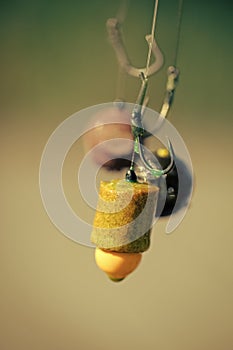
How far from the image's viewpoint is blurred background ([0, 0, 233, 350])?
3.52ft

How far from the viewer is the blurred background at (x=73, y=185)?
3.52 ft

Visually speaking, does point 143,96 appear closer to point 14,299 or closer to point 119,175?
point 119,175

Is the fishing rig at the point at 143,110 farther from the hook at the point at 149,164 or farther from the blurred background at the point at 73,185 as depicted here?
the blurred background at the point at 73,185

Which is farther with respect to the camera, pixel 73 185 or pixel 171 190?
pixel 73 185

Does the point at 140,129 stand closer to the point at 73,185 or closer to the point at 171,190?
the point at 171,190

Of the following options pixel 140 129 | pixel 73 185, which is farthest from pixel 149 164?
pixel 73 185

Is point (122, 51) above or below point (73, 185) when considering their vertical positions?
below

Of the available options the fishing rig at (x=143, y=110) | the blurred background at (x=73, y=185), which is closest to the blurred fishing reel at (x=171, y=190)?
the fishing rig at (x=143, y=110)

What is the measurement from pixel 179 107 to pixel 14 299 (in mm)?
603

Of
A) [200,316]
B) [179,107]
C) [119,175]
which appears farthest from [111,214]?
[200,316]

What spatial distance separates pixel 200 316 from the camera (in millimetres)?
1133

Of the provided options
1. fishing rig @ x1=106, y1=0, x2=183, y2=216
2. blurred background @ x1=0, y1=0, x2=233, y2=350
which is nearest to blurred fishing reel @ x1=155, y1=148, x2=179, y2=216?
fishing rig @ x1=106, y1=0, x2=183, y2=216

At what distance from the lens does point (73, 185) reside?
110 centimetres

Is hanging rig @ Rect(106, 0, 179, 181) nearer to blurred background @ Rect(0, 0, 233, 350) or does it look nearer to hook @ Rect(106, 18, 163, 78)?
hook @ Rect(106, 18, 163, 78)
